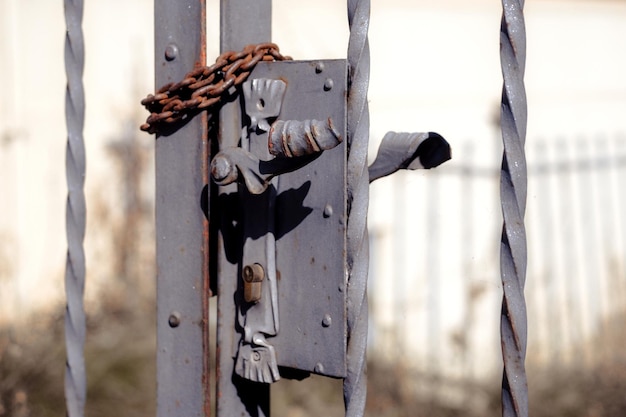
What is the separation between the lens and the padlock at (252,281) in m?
1.15

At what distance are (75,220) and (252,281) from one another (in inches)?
14.4

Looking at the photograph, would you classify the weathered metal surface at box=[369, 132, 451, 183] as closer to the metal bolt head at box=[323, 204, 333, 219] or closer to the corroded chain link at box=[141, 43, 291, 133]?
the metal bolt head at box=[323, 204, 333, 219]

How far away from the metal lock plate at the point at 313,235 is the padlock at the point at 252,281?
0.03 m

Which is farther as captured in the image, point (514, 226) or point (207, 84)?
point (207, 84)

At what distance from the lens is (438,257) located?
18.4ft

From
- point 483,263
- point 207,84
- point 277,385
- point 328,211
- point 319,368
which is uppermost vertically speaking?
point 207,84

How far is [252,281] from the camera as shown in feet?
3.77

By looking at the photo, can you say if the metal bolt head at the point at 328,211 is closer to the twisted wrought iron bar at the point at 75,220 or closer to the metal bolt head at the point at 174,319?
the metal bolt head at the point at 174,319

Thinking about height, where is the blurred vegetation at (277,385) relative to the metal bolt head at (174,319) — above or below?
below

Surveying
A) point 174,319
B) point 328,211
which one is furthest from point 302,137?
point 174,319

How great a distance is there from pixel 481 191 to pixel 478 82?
0.76 metres

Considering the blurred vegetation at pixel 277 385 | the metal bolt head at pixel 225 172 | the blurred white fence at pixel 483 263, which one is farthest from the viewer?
the blurred white fence at pixel 483 263

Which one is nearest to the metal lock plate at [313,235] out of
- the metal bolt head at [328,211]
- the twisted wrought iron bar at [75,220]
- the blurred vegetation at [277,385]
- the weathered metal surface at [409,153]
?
the metal bolt head at [328,211]

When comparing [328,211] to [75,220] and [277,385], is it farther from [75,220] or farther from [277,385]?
[277,385]
